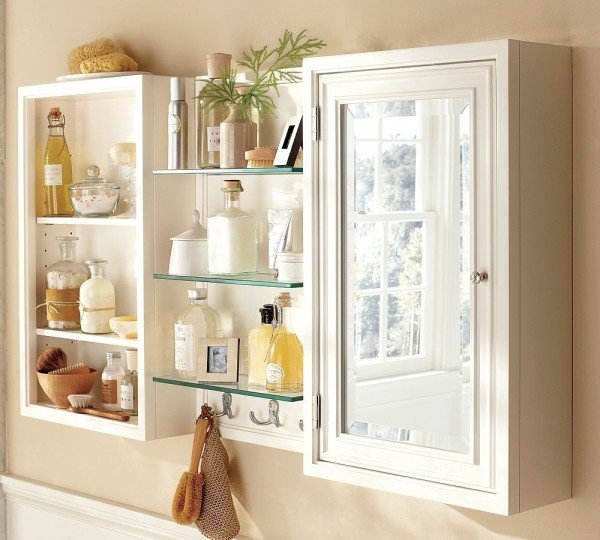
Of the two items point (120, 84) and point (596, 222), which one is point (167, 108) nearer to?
point (120, 84)

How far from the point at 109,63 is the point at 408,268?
3.19ft

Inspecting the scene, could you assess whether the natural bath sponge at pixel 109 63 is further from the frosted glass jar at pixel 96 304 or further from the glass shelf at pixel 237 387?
the glass shelf at pixel 237 387

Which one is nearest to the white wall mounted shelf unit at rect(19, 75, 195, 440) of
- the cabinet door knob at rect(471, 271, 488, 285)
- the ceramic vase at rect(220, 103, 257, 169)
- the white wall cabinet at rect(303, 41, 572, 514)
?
the ceramic vase at rect(220, 103, 257, 169)

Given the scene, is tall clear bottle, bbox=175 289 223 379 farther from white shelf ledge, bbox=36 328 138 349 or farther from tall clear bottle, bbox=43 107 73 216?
tall clear bottle, bbox=43 107 73 216

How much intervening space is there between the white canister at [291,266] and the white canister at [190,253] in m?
0.25

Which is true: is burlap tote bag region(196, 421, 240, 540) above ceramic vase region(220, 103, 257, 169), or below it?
below

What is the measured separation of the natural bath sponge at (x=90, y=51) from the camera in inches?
94.3

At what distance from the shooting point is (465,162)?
1698 millimetres

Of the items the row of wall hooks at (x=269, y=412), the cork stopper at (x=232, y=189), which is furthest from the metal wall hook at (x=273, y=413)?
the cork stopper at (x=232, y=189)

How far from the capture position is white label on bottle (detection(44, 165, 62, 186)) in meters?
2.52

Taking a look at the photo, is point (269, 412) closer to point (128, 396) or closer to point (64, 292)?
point (128, 396)

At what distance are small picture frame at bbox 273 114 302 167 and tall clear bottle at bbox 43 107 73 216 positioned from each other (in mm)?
737

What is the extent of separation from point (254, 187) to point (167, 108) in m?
0.27

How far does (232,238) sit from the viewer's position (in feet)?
6.96
